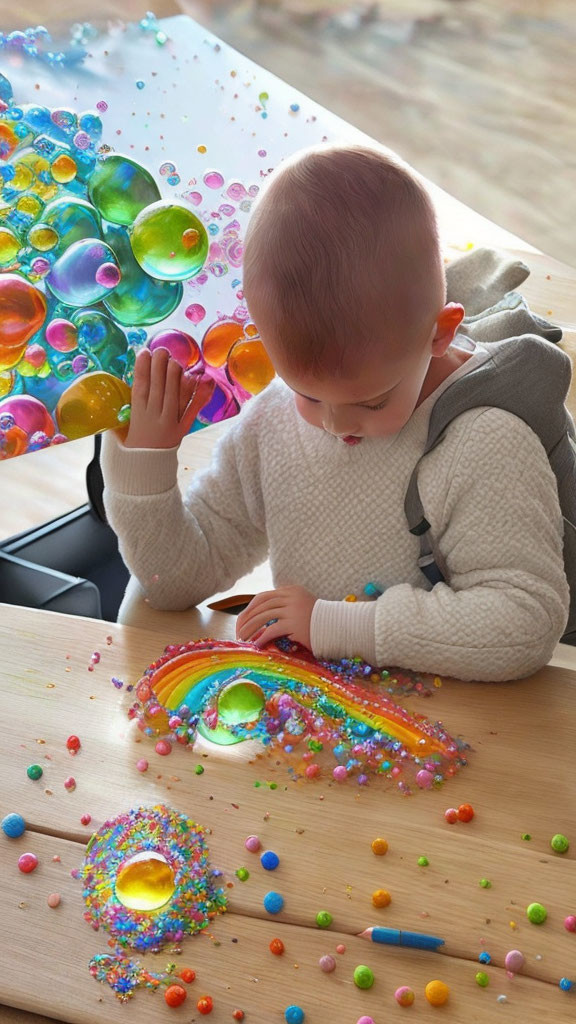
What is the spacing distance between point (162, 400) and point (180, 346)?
0.05 metres

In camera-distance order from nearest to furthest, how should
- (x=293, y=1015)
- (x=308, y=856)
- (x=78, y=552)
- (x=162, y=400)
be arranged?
1. (x=293, y=1015)
2. (x=308, y=856)
3. (x=162, y=400)
4. (x=78, y=552)

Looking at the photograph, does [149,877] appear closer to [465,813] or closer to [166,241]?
[465,813]

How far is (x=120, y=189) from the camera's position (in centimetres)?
81

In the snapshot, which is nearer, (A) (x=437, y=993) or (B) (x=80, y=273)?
(A) (x=437, y=993)

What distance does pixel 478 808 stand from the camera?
711 mm

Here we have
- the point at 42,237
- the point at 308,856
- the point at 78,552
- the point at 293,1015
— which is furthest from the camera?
the point at 78,552

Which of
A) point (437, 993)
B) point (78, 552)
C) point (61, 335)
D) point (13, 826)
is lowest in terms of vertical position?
point (78, 552)

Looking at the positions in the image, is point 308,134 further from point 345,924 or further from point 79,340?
point 345,924

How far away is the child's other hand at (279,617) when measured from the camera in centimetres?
86

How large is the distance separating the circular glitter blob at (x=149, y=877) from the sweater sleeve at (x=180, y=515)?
290 millimetres

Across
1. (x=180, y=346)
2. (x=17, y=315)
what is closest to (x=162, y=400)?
(x=180, y=346)

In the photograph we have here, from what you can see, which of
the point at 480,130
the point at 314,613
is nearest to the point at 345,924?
the point at 314,613

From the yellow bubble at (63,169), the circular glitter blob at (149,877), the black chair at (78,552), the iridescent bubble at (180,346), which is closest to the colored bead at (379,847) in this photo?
the circular glitter blob at (149,877)

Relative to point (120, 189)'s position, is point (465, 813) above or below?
below
